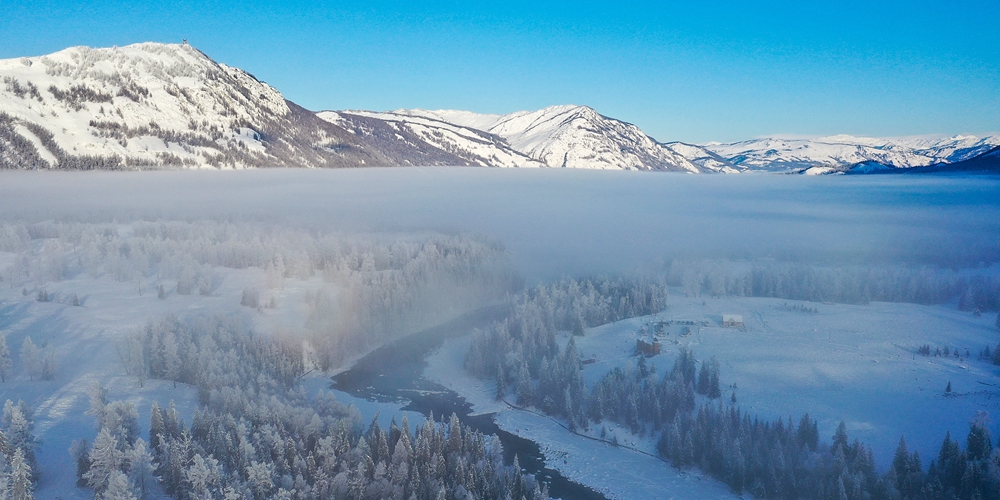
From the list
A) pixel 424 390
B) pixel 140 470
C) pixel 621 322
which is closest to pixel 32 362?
pixel 140 470

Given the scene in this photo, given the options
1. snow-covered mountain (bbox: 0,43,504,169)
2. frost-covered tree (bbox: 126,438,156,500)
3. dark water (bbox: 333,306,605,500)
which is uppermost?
snow-covered mountain (bbox: 0,43,504,169)

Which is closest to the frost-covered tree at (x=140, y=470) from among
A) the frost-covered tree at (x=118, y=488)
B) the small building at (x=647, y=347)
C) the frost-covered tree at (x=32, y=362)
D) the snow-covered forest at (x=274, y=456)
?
the snow-covered forest at (x=274, y=456)

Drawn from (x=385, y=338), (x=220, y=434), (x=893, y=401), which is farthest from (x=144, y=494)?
(x=893, y=401)

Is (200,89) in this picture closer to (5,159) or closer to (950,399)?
(5,159)

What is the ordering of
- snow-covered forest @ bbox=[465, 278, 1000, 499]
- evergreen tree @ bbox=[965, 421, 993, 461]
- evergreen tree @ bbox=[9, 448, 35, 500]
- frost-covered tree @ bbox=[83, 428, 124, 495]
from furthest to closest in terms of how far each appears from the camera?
evergreen tree @ bbox=[965, 421, 993, 461], snow-covered forest @ bbox=[465, 278, 1000, 499], frost-covered tree @ bbox=[83, 428, 124, 495], evergreen tree @ bbox=[9, 448, 35, 500]

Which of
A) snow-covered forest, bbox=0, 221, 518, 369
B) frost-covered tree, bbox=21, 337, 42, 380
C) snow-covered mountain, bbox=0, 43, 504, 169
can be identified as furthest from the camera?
snow-covered mountain, bbox=0, 43, 504, 169

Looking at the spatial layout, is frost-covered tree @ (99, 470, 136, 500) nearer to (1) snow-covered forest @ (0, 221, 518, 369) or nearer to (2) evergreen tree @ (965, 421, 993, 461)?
(1) snow-covered forest @ (0, 221, 518, 369)

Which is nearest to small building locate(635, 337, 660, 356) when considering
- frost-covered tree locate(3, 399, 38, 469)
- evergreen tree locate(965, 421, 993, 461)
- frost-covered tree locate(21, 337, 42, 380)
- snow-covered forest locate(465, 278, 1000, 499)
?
snow-covered forest locate(465, 278, 1000, 499)
